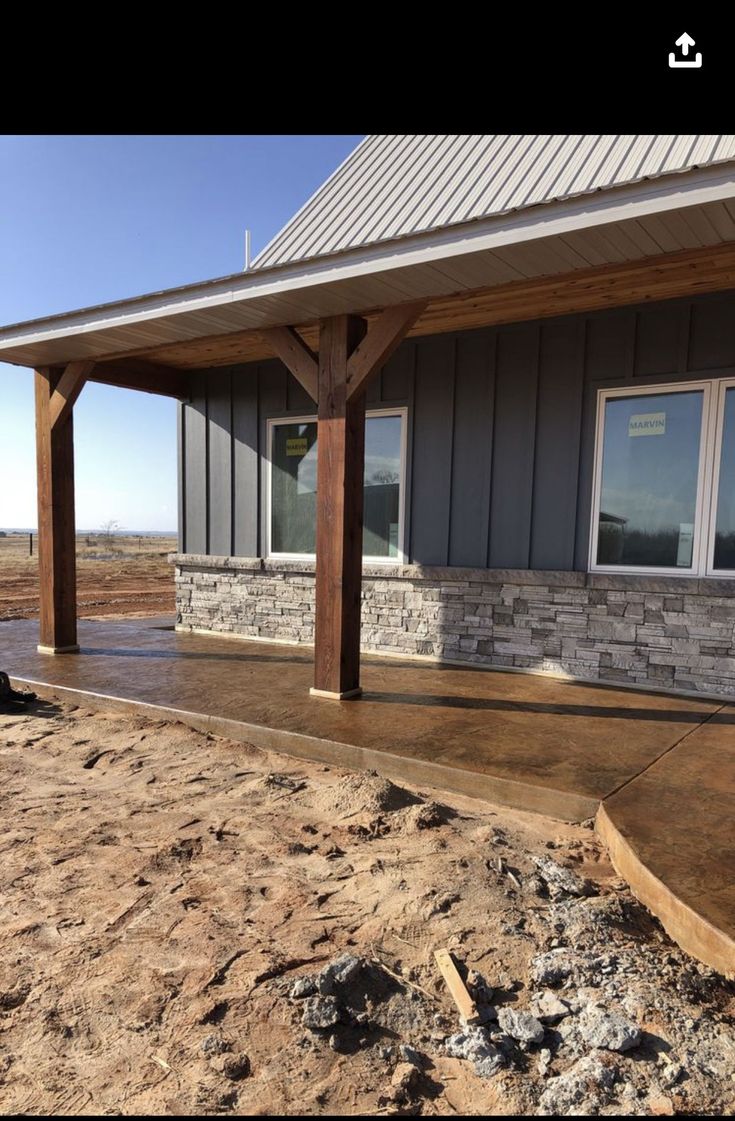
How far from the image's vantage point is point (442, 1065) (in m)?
1.71

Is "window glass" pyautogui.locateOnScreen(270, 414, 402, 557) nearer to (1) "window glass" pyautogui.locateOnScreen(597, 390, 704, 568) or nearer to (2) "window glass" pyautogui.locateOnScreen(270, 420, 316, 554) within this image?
(2) "window glass" pyautogui.locateOnScreen(270, 420, 316, 554)

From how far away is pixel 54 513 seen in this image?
21.4ft

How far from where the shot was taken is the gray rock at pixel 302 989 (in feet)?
6.39

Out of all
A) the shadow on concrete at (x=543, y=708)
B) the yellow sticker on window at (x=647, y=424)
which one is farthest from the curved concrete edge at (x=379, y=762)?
the yellow sticker on window at (x=647, y=424)

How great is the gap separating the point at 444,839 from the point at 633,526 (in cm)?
340

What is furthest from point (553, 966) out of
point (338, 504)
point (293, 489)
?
point (293, 489)

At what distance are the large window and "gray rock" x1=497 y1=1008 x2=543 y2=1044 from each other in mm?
3991

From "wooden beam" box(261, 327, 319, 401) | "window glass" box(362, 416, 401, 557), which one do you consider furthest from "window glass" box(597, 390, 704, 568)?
"wooden beam" box(261, 327, 319, 401)

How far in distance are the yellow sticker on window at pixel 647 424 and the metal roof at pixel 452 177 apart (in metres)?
1.69

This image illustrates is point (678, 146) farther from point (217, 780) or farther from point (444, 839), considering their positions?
point (217, 780)

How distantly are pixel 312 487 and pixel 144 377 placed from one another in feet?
7.69

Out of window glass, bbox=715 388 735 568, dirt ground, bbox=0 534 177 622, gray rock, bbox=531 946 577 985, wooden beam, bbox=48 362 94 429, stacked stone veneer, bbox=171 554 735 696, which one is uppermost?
wooden beam, bbox=48 362 94 429

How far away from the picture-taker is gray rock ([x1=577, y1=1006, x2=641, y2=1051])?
5.59ft

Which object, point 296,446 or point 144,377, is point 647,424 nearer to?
point 296,446
